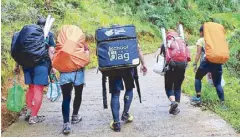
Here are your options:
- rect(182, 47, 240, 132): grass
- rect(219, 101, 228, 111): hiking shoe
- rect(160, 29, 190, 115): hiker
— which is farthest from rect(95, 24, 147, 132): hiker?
rect(219, 101, 228, 111): hiking shoe

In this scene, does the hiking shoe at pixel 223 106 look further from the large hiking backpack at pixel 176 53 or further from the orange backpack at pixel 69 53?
the orange backpack at pixel 69 53

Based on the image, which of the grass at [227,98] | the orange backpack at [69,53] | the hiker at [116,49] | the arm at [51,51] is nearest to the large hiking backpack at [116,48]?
the hiker at [116,49]

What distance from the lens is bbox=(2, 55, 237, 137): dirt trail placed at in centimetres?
675

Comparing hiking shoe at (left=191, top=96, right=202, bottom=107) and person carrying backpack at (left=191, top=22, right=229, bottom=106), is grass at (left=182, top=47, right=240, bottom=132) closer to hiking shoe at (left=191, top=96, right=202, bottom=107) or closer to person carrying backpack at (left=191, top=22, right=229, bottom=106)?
hiking shoe at (left=191, top=96, right=202, bottom=107)

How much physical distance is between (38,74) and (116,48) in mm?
1516

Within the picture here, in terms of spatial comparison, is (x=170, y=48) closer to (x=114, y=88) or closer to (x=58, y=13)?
(x=114, y=88)

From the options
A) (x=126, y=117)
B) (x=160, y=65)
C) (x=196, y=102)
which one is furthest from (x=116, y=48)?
(x=196, y=102)

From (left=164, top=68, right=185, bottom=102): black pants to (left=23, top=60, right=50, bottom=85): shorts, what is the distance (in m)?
2.18

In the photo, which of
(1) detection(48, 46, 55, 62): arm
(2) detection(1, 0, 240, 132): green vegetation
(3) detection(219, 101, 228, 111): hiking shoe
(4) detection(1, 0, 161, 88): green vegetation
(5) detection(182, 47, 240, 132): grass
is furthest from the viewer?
(4) detection(1, 0, 161, 88): green vegetation

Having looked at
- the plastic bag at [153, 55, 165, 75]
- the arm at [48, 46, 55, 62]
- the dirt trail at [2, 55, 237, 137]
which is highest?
the arm at [48, 46, 55, 62]

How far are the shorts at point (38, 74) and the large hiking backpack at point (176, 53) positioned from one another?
2.15 m

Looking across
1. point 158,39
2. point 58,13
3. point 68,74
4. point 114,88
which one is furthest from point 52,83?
point 158,39

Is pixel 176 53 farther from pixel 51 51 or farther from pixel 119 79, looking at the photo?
pixel 51 51

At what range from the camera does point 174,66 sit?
7.39m
